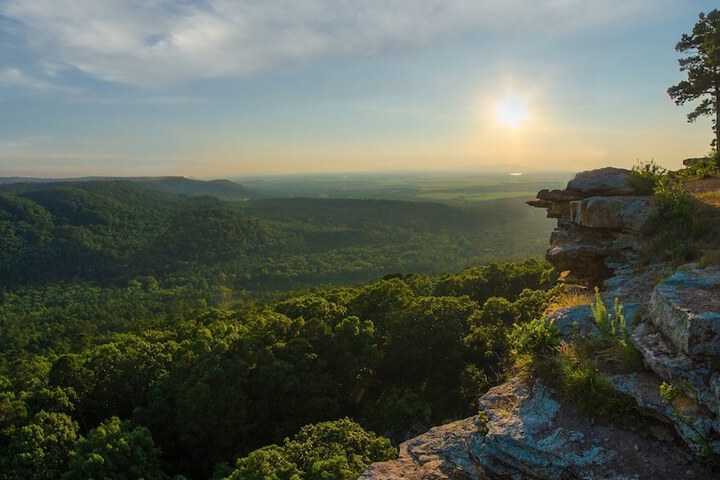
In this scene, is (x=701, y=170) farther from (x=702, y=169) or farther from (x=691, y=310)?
(x=691, y=310)

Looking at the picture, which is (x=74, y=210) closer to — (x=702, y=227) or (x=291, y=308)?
(x=291, y=308)

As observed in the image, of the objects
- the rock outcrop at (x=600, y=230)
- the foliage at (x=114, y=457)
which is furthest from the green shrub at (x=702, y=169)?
the foliage at (x=114, y=457)

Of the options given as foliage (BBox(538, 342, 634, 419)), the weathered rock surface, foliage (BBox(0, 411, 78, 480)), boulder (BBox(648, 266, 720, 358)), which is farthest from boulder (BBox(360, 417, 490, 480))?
foliage (BBox(0, 411, 78, 480))

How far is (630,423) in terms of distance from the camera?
670 centimetres

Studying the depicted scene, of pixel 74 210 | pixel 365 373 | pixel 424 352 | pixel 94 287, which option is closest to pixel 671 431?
pixel 424 352

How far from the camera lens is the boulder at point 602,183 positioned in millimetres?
16047

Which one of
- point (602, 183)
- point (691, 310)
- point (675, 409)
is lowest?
point (675, 409)

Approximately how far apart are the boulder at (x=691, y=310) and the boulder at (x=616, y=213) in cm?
513

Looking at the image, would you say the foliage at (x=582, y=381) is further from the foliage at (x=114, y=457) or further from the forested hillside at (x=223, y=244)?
Answer: the forested hillside at (x=223, y=244)

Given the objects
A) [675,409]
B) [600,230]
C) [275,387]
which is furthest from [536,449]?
[275,387]

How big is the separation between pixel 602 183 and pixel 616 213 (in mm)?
2933

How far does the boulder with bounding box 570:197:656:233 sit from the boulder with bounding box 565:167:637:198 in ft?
4.75

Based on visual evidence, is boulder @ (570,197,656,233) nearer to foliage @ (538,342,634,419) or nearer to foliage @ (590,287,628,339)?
foliage @ (590,287,628,339)

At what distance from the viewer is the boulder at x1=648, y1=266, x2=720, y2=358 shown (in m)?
6.23
